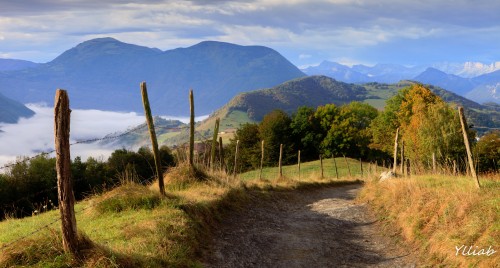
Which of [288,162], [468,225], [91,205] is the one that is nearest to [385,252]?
[468,225]

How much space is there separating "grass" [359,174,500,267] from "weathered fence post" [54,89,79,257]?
7586mm

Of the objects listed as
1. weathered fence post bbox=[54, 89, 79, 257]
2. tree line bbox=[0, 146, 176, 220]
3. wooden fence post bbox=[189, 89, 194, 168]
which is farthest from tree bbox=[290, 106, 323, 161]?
weathered fence post bbox=[54, 89, 79, 257]

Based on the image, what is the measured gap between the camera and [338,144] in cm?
8581

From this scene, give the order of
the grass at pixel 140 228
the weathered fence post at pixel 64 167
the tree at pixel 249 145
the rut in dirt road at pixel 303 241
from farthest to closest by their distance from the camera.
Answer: the tree at pixel 249 145, the rut in dirt road at pixel 303 241, the grass at pixel 140 228, the weathered fence post at pixel 64 167

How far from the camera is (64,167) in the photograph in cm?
721

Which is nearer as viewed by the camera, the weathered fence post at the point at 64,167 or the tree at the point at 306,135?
the weathered fence post at the point at 64,167

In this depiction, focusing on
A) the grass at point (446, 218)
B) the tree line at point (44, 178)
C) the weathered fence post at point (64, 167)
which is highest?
the weathered fence post at point (64, 167)

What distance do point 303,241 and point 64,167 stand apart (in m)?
7.48

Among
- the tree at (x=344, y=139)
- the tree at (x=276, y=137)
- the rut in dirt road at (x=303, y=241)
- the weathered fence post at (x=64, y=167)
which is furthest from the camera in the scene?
the tree at (x=344, y=139)

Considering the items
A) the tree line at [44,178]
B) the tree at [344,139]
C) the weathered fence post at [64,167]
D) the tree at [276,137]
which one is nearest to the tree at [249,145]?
the tree at [276,137]

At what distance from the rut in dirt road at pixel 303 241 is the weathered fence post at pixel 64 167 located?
3534 mm

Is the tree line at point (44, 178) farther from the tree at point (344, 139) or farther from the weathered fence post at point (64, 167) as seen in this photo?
the tree at point (344, 139)

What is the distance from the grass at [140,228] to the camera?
7.51 meters

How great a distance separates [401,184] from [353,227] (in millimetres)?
2674
